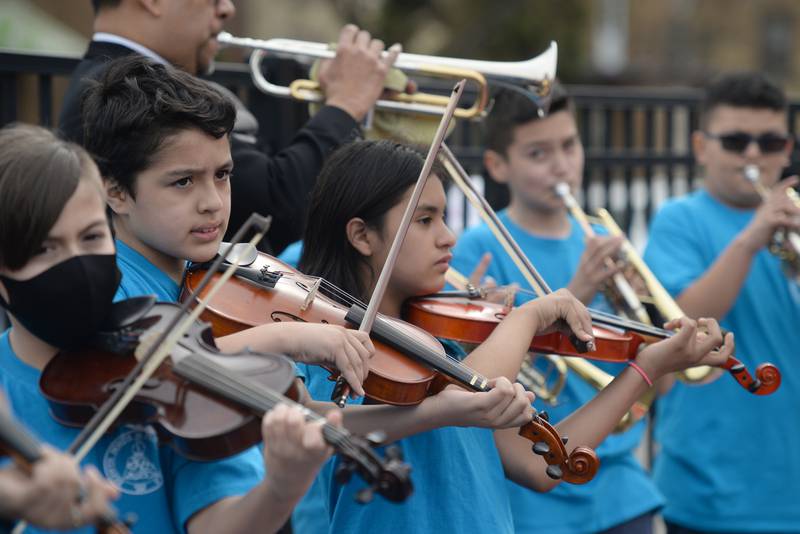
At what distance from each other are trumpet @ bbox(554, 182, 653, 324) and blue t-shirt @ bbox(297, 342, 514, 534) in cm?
123

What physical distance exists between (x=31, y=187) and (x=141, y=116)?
49 centimetres

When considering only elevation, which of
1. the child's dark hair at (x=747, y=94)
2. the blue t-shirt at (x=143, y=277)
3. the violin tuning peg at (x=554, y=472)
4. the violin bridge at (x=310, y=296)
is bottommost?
the violin tuning peg at (x=554, y=472)

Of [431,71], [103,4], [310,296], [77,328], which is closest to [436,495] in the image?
[310,296]

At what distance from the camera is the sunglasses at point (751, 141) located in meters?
4.54

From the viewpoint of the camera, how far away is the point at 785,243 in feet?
13.7

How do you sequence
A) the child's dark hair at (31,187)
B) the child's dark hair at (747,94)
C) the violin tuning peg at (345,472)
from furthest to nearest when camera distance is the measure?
the child's dark hair at (747,94) < the child's dark hair at (31,187) < the violin tuning peg at (345,472)

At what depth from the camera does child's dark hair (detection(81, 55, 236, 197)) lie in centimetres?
240

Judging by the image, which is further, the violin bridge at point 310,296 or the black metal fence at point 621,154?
the black metal fence at point 621,154

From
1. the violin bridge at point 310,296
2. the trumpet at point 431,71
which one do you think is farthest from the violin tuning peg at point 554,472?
the trumpet at point 431,71

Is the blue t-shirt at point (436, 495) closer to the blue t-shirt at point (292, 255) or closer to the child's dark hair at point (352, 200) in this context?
the child's dark hair at point (352, 200)

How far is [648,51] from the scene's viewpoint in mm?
31922

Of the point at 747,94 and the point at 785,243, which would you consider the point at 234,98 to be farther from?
the point at 747,94

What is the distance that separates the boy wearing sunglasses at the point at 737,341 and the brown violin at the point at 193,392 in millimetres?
2490

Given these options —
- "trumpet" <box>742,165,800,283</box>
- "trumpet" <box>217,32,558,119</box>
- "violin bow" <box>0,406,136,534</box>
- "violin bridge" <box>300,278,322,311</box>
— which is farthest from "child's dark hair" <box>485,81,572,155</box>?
"violin bow" <box>0,406,136,534</box>
